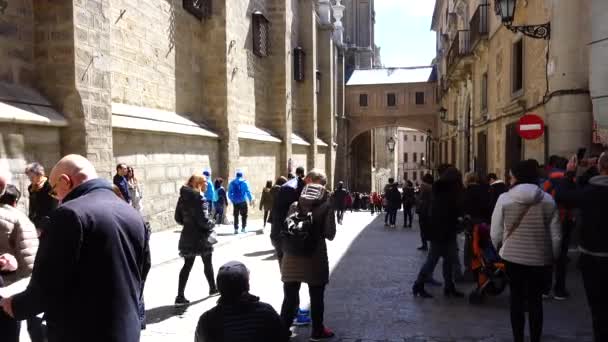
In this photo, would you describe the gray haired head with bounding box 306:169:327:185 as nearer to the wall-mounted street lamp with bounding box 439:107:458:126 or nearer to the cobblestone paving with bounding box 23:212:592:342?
the cobblestone paving with bounding box 23:212:592:342

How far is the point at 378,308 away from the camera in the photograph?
5.55 metres

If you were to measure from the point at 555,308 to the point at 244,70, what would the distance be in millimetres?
14209

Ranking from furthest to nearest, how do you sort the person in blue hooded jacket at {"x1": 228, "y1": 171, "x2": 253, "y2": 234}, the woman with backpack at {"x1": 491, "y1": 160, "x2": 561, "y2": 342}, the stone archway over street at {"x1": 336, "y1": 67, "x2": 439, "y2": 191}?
1. the stone archway over street at {"x1": 336, "y1": 67, "x2": 439, "y2": 191}
2. the person in blue hooded jacket at {"x1": 228, "y1": 171, "x2": 253, "y2": 234}
3. the woman with backpack at {"x1": 491, "y1": 160, "x2": 561, "y2": 342}

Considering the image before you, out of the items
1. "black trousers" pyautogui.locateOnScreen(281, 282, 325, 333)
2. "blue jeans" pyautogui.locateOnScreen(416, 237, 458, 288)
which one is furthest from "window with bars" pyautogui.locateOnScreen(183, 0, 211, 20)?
"black trousers" pyautogui.locateOnScreen(281, 282, 325, 333)

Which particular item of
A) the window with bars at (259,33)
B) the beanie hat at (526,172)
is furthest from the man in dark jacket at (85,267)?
the window with bars at (259,33)

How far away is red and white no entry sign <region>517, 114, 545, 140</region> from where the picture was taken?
8.98m

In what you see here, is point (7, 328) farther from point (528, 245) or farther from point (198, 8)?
point (198, 8)

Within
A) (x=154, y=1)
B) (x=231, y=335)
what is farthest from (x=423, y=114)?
(x=231, y=335)

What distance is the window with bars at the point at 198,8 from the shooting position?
13805 millimetres

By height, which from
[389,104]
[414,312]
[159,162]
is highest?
[389,104]

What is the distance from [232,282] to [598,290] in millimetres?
2750

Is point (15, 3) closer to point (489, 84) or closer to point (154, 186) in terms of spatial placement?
point (154, 186)

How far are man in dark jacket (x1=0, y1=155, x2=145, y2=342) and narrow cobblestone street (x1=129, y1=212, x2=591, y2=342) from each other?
2.26 metres

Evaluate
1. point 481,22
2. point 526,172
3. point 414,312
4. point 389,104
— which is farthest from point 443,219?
point 389,104
